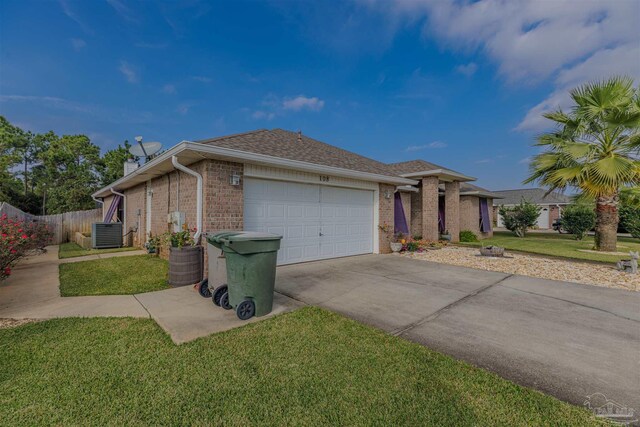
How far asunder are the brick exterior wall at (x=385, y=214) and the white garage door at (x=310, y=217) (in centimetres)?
36

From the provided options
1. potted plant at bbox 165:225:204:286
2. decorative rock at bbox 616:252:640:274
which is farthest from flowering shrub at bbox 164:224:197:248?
decorative rock at bbox 616:252:640:274

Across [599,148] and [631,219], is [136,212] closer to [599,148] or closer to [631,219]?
[599,148]

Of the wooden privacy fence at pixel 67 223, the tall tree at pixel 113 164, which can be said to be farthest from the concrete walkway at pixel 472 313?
the tall tree at pixel 113 164

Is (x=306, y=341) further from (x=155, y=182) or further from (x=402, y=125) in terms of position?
(x=402, y=125)

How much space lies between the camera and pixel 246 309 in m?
3.85

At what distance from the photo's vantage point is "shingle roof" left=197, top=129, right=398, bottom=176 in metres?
6.65

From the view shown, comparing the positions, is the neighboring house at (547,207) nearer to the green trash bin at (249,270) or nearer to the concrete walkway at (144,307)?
the green trash bin at (249,270)

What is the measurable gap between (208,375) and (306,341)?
111 cm

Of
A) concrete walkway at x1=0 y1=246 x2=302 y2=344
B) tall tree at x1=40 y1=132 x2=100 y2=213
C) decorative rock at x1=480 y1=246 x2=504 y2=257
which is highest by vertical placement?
tall tree at x1=40 y1=132 x2=100 y2=213

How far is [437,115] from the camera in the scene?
57.4ft

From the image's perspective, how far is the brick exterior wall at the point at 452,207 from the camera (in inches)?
557

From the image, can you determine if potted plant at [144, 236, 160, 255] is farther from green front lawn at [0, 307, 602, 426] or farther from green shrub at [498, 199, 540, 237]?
green shrub at [498, 199, 540, 237]

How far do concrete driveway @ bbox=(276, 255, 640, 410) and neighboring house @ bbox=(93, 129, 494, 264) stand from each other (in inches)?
60.0

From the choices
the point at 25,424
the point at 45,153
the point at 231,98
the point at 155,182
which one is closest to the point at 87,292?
the point at 25,424
